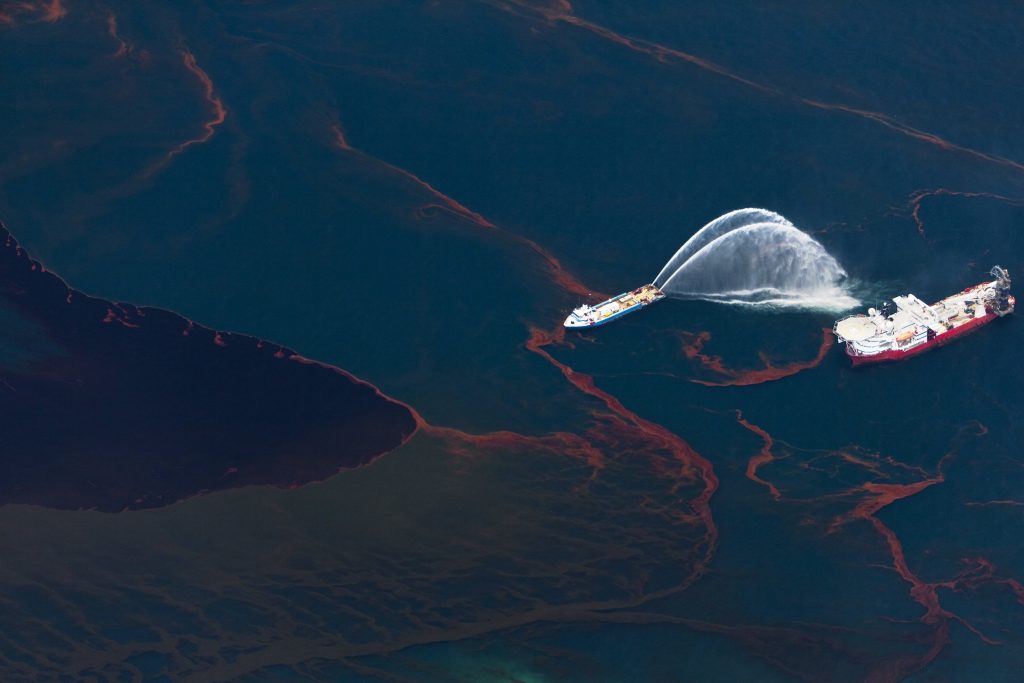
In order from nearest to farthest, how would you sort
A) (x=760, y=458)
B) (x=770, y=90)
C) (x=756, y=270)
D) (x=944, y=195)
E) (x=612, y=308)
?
(x=760, y=458)
(x=612, y=308)
(x=756, y=270)
(x=944, y=195)
(x=770, y=90)

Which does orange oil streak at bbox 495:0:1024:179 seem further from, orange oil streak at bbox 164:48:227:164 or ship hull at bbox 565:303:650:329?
orange oil streak at bbox 164:48:227:164

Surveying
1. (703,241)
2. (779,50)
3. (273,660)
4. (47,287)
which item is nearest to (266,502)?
(273,660)

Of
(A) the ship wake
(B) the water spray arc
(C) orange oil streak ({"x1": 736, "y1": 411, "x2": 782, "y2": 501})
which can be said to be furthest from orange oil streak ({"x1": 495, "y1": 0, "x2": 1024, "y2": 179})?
(C) orange oil streak ({"x1": 736, "y1": 411, "x2": 782, "y2": 501})

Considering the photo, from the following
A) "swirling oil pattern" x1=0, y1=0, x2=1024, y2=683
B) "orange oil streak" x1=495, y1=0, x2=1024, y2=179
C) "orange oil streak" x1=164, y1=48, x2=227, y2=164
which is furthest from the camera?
"orange oil streak" x1=164, y1=48, x2=227, y2=164

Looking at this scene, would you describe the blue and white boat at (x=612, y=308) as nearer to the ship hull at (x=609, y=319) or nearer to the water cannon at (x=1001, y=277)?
the ship hull at (x=609, y=319)

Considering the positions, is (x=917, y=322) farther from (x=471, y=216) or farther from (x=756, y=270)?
(x=471, y=216)

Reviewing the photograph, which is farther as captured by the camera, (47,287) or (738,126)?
(738,126)

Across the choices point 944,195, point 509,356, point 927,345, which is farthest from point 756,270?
point 509,356

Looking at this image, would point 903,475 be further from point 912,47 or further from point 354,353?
point 912,47
